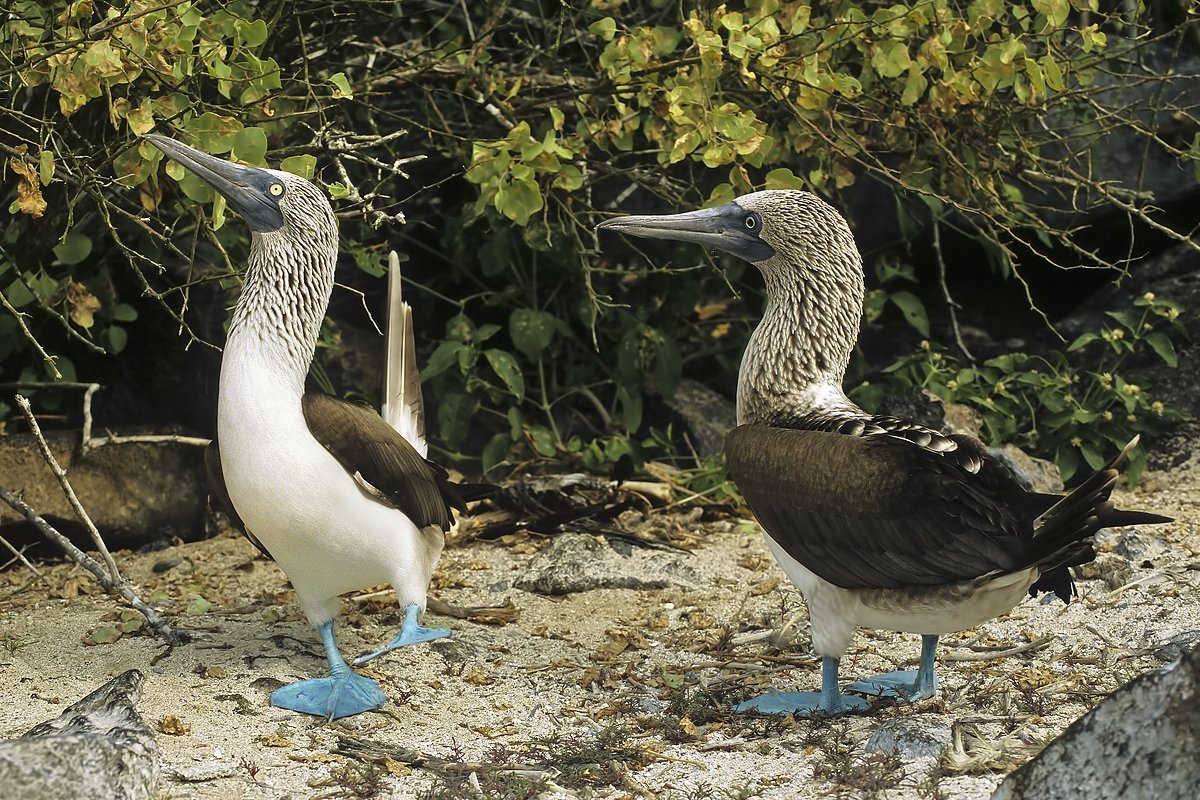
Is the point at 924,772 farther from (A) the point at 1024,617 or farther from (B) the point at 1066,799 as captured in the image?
(A) the point at 1024,617

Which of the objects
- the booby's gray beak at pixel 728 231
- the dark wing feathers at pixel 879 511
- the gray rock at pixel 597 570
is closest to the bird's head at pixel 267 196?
the booby's gray beak at pixel 728 231

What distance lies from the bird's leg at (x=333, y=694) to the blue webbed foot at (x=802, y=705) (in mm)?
1113

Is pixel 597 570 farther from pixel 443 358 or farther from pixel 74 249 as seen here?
pixel 74 249

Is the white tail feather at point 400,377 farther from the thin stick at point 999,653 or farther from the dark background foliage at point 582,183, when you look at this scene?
the thin stick at point 999,653

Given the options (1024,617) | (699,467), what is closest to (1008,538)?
(1024,617)

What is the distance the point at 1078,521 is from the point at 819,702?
38.7 inches

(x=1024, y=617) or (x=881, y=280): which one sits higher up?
(x=881, y=280)

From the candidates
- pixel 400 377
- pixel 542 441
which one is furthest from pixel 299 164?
pixel 542 441

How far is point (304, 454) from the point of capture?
3.59 meters

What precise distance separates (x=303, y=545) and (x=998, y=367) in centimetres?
369

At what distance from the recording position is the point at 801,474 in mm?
3518

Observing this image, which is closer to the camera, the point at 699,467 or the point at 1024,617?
the point at 1024,617

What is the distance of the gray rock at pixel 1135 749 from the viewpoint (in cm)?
230

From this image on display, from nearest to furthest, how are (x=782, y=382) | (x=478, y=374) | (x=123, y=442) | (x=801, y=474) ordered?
(x=801, y=474) → (x=782, y=382) → (x=123, y=442) → (x=478, y=374)
